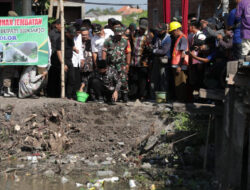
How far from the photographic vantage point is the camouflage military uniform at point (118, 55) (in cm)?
1094

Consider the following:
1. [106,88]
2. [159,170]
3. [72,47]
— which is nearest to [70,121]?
[106,88]

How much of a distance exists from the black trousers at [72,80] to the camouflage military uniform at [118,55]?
97cm

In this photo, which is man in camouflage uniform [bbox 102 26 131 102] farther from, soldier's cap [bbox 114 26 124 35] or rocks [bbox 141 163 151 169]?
rocks [bbox 141 163 151 169]

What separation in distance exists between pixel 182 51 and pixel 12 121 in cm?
380

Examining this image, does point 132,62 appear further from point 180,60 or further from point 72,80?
point 72,80

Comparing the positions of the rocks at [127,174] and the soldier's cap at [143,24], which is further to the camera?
the soldier's cap at [143,24]

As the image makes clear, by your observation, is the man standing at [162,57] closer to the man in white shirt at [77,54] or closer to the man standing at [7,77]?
the man in white shirt at [77,54]

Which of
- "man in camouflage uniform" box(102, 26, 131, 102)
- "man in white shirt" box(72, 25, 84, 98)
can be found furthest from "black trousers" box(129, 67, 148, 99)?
"man in white shirt" box(72, 25, 84, 98)

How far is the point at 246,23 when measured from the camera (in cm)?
827

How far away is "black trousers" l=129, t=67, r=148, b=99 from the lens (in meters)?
11.5

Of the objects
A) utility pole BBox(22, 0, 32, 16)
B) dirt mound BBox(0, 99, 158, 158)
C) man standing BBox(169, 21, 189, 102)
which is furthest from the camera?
utility pole BBox(22, 0, 32, 16)

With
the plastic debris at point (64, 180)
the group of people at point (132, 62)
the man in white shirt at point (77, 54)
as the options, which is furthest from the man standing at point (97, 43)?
the plastic debris at point (64, 180)

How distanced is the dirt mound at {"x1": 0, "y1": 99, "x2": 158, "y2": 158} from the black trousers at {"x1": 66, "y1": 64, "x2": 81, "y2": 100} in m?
0.59

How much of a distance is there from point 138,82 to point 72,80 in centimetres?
149
